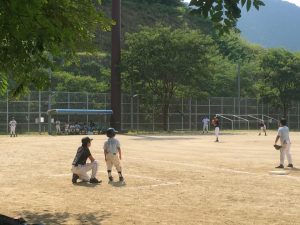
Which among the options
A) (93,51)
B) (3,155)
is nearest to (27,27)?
(93,51)

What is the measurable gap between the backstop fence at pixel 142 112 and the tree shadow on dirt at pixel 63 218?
121ft

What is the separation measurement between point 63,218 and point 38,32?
3792 mm

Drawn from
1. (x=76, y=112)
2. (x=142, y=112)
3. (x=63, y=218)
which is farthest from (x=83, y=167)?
(x=142, y=112)

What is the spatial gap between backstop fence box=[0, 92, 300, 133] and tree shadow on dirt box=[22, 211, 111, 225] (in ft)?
121

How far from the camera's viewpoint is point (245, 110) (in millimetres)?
66438

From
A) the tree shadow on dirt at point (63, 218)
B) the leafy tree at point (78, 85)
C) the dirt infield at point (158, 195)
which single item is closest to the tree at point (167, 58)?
the leafy tree at point (78, 85)

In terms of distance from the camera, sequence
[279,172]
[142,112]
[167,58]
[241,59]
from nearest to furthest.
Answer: [279,172], [167,58], [142,112], [241,59]

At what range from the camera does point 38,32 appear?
6379 millimetres

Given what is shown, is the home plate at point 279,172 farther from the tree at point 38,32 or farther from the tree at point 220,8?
the tree at point 220,8

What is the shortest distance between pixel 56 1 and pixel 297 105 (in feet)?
218

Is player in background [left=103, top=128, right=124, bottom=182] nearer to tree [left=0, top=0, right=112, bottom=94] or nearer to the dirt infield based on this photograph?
the dirt infield

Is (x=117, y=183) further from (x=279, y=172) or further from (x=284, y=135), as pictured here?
(x=284, y=135)

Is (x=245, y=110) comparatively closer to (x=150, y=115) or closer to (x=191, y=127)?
(x=191, y=127)

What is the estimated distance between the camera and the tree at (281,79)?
65.4m
